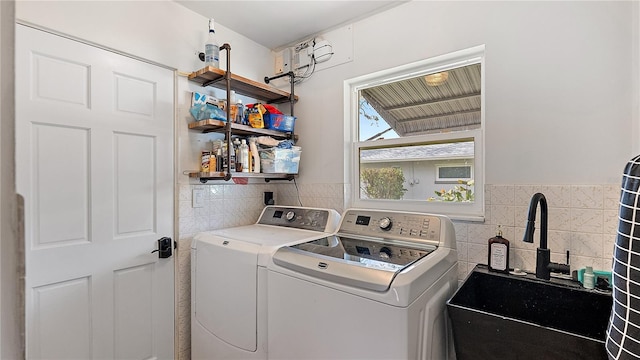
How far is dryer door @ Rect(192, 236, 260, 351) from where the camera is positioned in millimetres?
1455

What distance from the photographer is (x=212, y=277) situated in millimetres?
1669

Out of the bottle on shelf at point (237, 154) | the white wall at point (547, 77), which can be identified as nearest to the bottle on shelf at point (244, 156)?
the bottle on shelf at point (237, 154)

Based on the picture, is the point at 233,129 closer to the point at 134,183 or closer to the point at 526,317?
the point at 134,183

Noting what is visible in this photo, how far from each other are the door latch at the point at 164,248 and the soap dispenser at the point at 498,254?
1850 mm

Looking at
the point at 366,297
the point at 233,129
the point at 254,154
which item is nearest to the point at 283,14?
the point at 233,129

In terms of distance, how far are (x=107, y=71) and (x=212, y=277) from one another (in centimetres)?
128

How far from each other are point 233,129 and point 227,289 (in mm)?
1016

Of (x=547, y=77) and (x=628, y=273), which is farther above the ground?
(x=547, y=77)

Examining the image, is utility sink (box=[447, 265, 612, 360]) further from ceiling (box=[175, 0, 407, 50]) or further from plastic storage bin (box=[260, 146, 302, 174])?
ceiling (box=[175, 0, 407, 50])

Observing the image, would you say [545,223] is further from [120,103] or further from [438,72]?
[120,103]

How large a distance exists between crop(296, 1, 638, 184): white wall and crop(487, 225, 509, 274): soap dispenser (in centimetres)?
31

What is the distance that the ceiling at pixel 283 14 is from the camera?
6.29 feet

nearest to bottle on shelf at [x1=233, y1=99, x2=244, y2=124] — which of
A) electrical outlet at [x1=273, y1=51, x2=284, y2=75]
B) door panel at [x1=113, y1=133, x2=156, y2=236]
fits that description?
door panel at [x1=113, y1=133, x2=156, y2=236]

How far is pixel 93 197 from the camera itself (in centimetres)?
157
